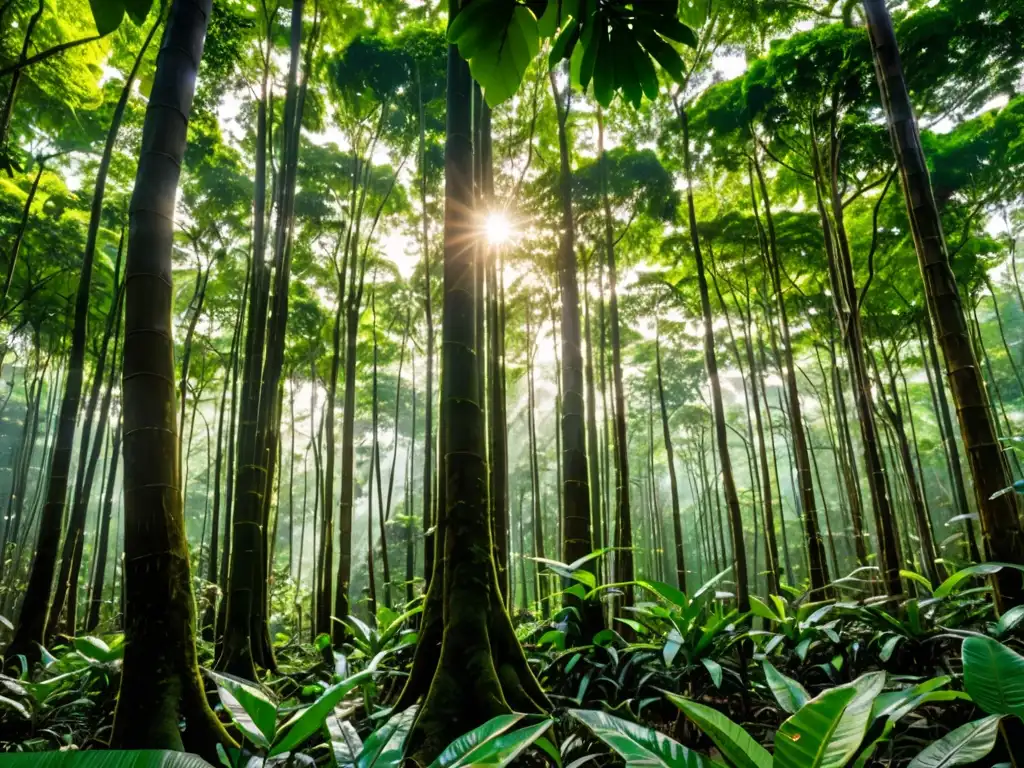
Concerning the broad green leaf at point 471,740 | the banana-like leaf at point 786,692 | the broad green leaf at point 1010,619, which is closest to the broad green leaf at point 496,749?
the broad green leaf at point 471,740

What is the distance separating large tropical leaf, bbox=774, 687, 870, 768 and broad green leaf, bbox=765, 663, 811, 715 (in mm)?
480

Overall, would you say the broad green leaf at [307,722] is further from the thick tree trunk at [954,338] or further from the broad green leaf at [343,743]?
the thick tree trunk at [954,338]

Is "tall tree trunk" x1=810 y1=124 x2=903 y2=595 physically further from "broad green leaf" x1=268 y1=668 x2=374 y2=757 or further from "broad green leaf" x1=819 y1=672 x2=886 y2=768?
"broad green leaf" x1=268 y1=668 x2=374 y2=757

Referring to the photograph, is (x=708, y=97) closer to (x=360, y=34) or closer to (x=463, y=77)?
(x=360, y=34)

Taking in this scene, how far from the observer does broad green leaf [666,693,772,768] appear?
1036 mm

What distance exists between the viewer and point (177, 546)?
1842mm

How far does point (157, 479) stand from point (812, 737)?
195 cm

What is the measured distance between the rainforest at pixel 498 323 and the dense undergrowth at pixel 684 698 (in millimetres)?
13

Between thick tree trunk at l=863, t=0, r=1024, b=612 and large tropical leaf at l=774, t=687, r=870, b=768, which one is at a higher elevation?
thick tree trunk at l=863, t=0, r=1024, b=612

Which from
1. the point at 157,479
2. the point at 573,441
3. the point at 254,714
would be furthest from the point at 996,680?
the point at 573,441

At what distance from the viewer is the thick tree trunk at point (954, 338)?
196 cm

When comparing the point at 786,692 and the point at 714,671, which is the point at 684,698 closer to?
the point at 786,692

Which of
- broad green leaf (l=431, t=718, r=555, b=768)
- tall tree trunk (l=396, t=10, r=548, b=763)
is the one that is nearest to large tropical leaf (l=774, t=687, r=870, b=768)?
broad green leaf (l=431, t=718, r=555, b=768)

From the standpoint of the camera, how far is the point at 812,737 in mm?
971
